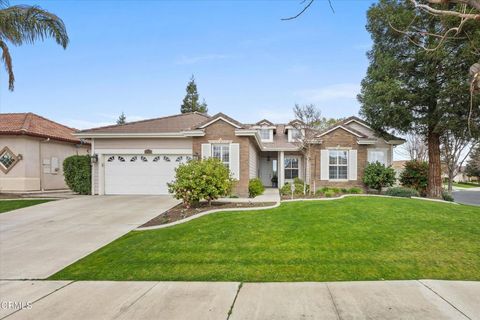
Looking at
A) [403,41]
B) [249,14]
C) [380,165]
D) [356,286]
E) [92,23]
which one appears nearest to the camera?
[356,286]

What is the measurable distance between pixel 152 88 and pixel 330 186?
1384cm

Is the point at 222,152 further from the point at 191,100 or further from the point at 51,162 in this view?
the point at 191,100

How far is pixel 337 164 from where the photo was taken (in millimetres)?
20016

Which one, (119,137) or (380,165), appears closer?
(119,137)

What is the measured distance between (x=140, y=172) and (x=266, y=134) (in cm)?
1079

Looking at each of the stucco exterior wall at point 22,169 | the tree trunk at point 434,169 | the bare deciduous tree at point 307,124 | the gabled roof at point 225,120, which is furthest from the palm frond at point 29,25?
the tree trunk at point 434,169

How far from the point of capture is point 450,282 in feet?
16.3

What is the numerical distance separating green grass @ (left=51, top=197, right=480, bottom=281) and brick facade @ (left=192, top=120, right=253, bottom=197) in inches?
250

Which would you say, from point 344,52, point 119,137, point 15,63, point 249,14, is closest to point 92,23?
point 15,63

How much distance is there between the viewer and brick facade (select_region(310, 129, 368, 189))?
1972cm

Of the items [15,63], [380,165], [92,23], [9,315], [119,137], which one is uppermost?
[92,23]

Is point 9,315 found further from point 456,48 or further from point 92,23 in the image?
point 456,48

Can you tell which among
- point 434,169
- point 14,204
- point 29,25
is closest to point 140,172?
point 14,204

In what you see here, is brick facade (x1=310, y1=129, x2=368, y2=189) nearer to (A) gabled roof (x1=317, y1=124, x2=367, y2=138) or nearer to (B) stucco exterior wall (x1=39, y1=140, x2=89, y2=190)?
(A) gabled roof (x1=317, y1=124, x2=367, y2=138)
